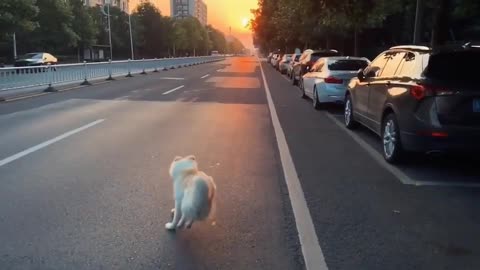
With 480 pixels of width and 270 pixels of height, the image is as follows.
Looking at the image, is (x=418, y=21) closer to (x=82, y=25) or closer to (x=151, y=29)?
(x=82, y=25)

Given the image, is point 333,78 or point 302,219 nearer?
point 302,219

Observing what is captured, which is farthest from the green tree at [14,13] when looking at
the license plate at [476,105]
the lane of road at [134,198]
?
the license plate at [476,105]

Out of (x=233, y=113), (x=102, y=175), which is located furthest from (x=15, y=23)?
(x=102, y=175)

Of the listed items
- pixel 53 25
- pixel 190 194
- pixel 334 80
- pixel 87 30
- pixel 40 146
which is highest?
pixel 53 25

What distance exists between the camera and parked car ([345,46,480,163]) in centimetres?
647

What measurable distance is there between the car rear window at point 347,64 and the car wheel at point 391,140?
20.3ft

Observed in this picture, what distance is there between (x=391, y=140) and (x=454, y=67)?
4.46 ft

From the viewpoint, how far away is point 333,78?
44.0 feet

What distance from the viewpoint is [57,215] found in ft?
16.5

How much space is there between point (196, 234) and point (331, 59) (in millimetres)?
10674

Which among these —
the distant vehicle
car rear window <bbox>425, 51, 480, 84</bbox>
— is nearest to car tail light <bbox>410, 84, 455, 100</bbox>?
car rear window <bbox>425, 51, 480, 84</bbox>

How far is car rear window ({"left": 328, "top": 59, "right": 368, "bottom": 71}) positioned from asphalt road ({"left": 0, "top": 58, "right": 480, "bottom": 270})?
3.54 meters

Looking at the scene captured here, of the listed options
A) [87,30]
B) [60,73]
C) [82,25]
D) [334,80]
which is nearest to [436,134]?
[334,80]

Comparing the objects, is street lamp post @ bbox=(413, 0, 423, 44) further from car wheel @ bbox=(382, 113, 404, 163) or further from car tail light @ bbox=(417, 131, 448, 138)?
car tail light @ bbox=(417, 131, 448, 138)
